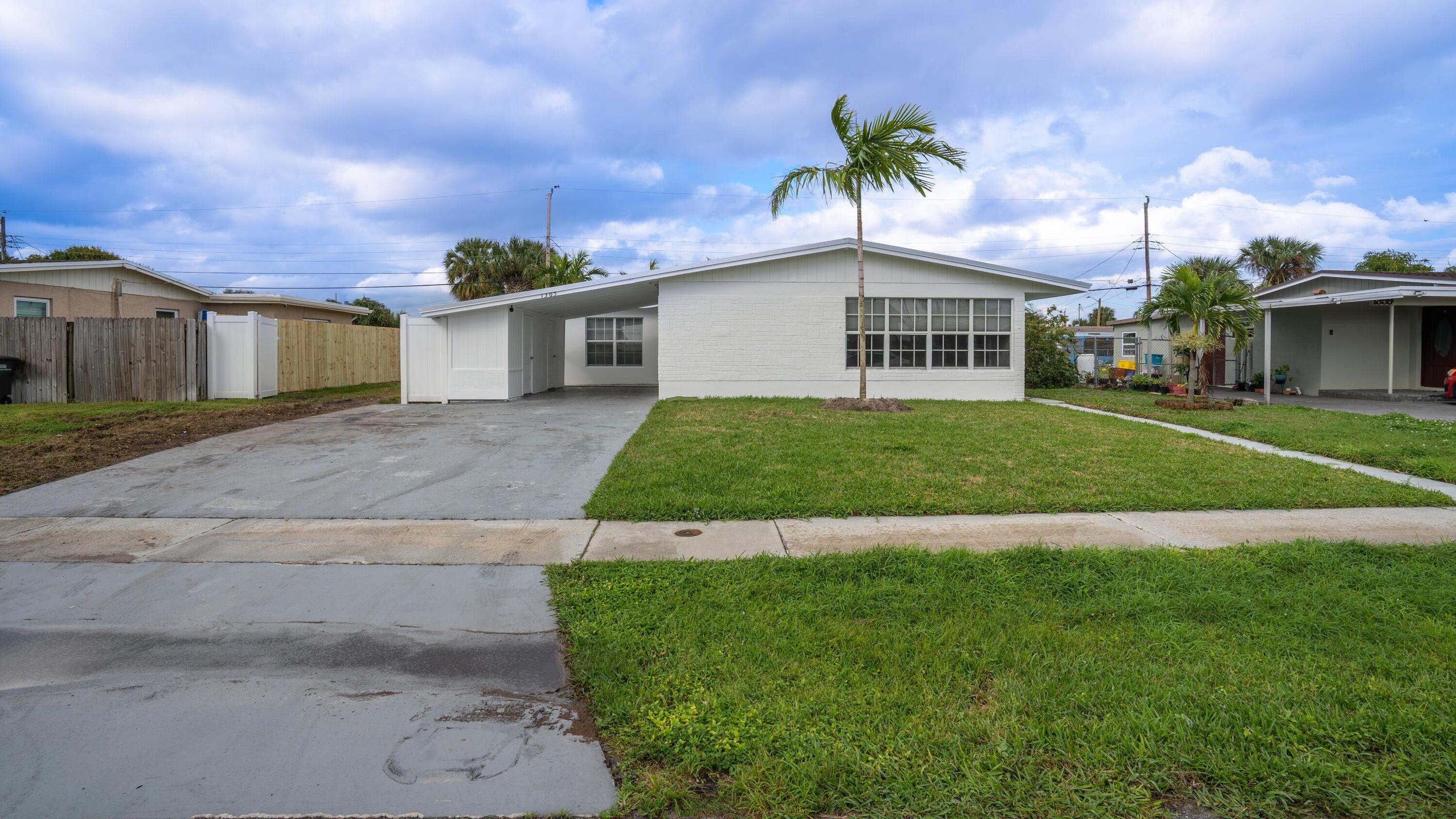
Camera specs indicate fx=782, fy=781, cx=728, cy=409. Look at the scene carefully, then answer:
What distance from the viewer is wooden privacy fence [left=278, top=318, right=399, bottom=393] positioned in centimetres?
1953

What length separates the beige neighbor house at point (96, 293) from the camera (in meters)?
18.4

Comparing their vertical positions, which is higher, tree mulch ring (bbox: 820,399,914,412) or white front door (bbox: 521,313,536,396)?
white front door (bbox: 521,313,536,396)

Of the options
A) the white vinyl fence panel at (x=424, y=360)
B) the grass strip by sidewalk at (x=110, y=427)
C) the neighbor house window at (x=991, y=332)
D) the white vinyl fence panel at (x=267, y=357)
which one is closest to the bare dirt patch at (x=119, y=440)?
the grass strip by sidewalk at (x=110, y=427)

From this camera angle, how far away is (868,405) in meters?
14.7

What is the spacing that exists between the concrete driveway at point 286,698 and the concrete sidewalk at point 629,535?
46 centimetres

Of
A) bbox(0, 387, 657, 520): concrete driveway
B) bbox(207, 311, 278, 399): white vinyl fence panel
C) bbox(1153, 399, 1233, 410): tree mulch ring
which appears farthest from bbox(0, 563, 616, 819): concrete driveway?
bbox(1153, 399, 1233, 410): tree mulch ring

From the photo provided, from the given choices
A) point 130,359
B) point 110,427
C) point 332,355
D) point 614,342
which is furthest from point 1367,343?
point 130,359

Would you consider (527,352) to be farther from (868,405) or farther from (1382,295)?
(1382,295)

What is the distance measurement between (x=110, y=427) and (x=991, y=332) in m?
17.1

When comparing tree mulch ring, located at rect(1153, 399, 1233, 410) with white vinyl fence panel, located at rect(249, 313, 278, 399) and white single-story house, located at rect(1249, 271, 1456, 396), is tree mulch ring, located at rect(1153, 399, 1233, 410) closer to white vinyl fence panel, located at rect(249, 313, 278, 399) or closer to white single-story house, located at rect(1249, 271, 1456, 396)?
white single-story house, located at rect(1249, 271, 1456, 396)

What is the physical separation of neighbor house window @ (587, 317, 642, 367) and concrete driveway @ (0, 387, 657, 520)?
38.2 feet

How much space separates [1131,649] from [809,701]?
1711 millimetres

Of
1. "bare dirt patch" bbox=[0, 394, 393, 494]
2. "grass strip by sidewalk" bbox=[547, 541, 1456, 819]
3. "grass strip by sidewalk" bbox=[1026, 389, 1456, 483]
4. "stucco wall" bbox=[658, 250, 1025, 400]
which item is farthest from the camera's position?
"stucco wall" bbox=[658, 250, 1025, 400]

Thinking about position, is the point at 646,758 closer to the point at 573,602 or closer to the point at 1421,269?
the point at 573,602
